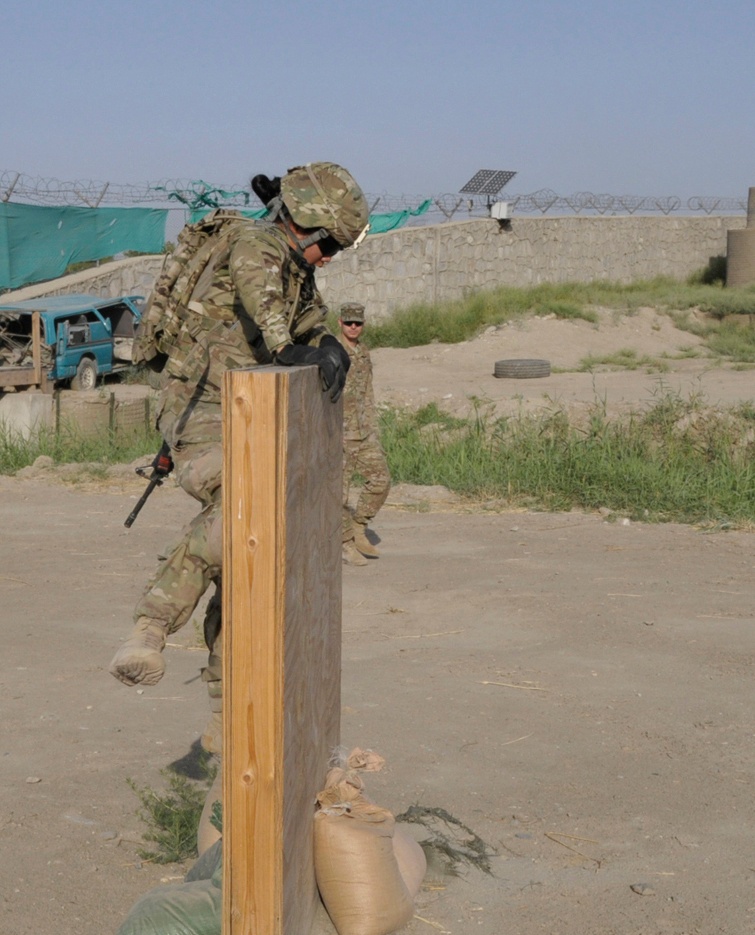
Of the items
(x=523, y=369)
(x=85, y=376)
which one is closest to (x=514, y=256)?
(x=523, y=369)

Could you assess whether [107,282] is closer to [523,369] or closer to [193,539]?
[523,369]

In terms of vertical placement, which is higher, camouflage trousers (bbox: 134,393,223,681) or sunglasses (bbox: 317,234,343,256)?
sunglasses (bbox: 317,234,343,256)

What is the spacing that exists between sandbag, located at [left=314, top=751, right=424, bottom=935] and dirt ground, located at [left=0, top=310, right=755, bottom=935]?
15 cm

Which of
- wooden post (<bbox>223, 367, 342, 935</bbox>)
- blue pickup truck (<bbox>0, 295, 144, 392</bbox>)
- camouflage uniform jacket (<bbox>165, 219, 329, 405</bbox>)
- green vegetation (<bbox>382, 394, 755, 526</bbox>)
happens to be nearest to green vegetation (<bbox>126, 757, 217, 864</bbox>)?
wooden post (<bbox>223, 367, 342, 935</bbox>)

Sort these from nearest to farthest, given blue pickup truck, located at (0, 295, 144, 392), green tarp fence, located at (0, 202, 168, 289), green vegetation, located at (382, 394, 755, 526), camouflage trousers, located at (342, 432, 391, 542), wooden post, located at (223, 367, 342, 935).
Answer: wooden post, located at (223, 367, 342, 935), camouflage trousers, located at (342, 432, 391, 542), green vegetation, located at (382, 394, 755, 526), blue pickup truck, located at (0, 295, 144, 392), green tarp fence, located at (0, 202, 168, 289)

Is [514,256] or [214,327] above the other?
[514,256]

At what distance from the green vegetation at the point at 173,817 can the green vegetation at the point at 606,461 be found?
532 centimetres

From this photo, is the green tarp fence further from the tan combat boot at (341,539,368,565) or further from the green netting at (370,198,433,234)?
the tan combat boot at (341,539,368,565)

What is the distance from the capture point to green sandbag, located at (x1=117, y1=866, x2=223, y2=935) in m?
2.76

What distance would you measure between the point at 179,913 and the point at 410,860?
632 millimetres

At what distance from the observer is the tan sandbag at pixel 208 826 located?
320 cm

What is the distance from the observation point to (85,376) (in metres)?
15.9

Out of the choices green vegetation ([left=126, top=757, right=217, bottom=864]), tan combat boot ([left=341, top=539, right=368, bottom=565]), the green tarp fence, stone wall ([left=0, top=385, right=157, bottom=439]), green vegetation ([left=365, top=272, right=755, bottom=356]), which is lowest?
tan combat boot ([left=341, top=539, right=368, bottom=565])

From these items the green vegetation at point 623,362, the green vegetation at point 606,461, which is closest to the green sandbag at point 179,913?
the green vegetation at point 606,461
